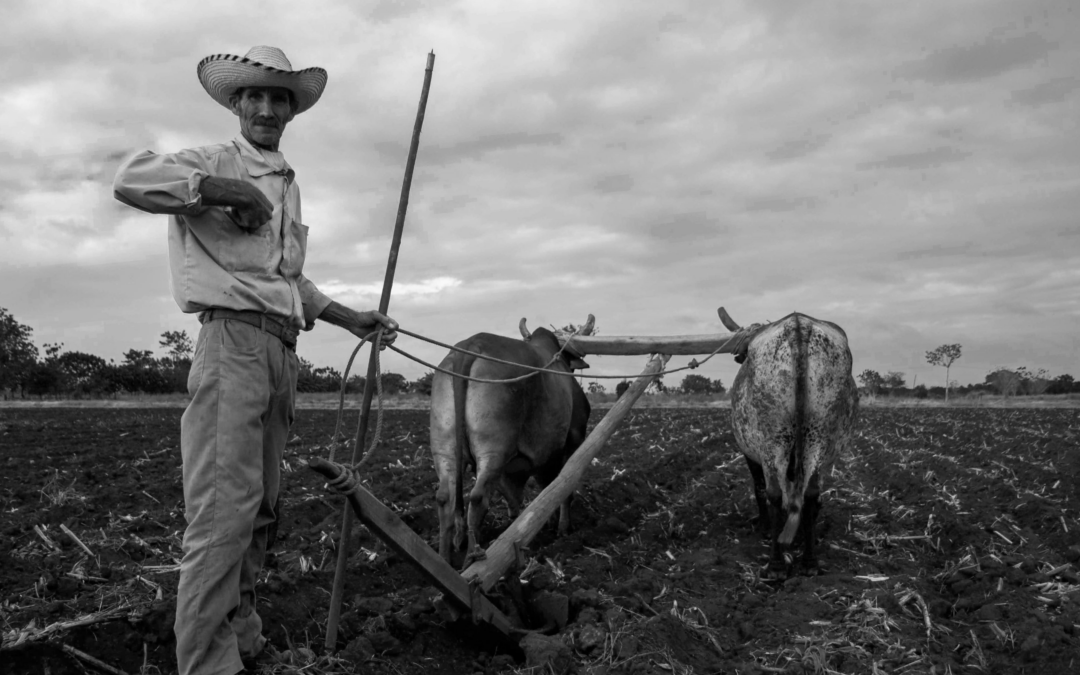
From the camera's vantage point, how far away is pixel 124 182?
3219 mm

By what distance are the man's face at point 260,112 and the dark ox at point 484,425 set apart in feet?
7.88

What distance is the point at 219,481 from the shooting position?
3357mm

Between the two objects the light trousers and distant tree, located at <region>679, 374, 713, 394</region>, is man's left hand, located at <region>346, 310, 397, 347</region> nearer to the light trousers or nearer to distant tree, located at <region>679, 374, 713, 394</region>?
the light trousers

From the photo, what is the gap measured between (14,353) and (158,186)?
133ft

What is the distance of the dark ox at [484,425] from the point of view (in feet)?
18.6

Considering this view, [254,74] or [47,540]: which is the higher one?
[254,74]

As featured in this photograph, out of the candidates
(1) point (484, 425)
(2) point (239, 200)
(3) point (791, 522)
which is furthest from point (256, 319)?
(3) point (791, 522)

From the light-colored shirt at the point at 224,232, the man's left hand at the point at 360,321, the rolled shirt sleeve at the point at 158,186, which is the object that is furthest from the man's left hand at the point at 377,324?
the rolled shirt sleeve at the point at 158,186

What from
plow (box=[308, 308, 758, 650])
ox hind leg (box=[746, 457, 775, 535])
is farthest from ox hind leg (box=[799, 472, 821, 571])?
→ plow (box=[308, 308, 758, 650])

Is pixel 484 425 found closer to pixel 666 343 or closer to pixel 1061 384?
pixel 666 343

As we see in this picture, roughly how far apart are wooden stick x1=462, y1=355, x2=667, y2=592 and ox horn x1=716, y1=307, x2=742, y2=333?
2.29 feet

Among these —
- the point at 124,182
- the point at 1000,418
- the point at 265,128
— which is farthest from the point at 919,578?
the point at 1000,418

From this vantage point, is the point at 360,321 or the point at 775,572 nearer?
the point at 360,321

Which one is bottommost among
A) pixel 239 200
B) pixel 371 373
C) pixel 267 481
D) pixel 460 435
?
pixel 267 481
